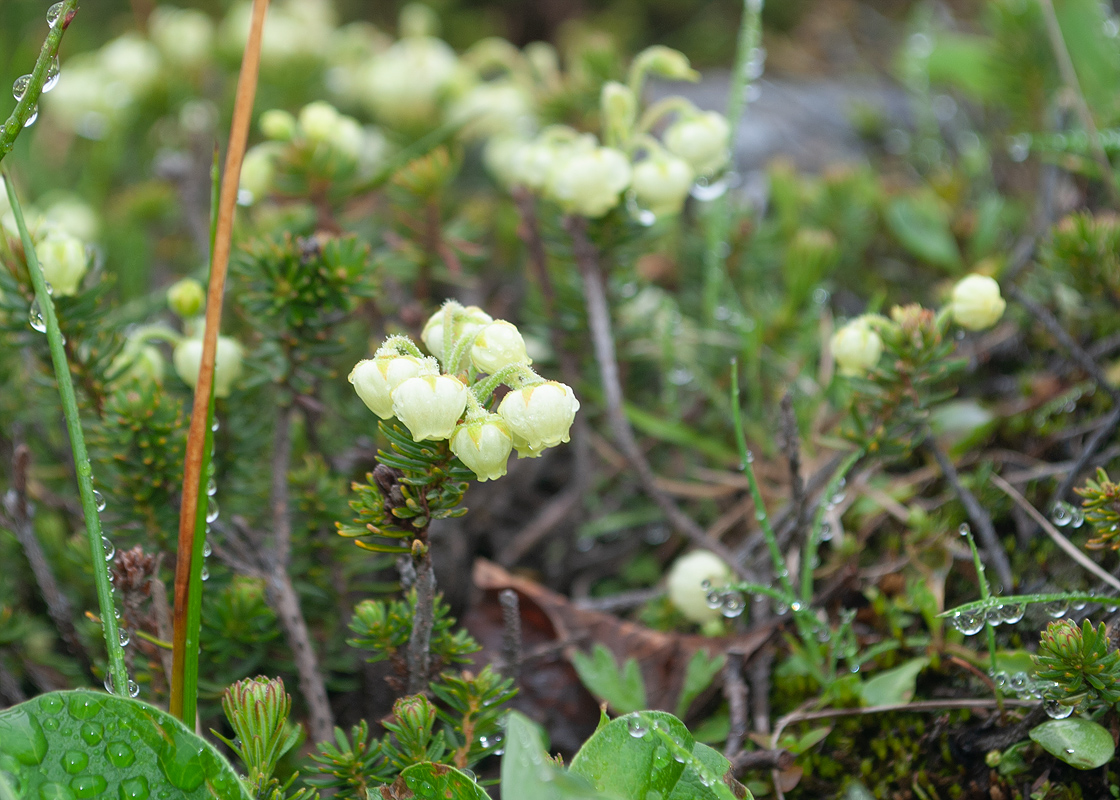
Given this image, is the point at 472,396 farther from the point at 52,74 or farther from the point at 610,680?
the point at 52,74

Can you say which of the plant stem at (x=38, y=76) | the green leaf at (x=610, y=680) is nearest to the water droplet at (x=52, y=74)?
the plant stem at (x=38, y=76)

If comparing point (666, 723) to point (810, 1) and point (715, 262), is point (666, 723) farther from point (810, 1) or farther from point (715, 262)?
point (810, 1)

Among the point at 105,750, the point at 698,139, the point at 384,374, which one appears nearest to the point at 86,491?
the point at 105,750

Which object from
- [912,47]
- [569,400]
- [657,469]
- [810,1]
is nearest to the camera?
[569,400]

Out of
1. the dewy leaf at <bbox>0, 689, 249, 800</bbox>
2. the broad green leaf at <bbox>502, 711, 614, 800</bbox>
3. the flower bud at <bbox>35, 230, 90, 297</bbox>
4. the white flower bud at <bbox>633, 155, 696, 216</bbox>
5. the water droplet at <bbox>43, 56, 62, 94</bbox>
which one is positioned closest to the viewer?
the broad green leaf at <bbox>502, 711, 614, 800</bbox>

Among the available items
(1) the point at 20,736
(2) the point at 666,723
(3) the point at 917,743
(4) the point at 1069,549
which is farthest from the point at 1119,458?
(1) the point at 20,736

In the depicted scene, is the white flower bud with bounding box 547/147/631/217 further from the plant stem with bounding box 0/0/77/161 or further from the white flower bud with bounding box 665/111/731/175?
the plant stem with bounding box 0/0/77/161

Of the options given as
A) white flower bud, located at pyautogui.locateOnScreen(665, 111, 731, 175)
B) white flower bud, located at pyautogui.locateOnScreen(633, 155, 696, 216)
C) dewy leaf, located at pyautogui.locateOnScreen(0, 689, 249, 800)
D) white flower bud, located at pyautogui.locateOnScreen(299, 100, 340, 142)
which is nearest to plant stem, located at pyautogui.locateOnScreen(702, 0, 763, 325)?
white flower bud, located at pyautogui.locateOnScreen(665, 111, 731, 175)
